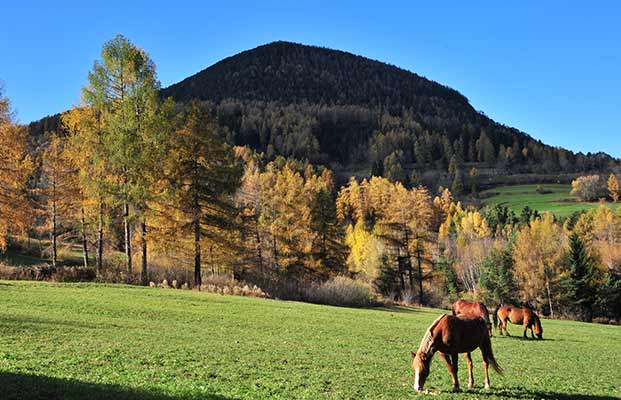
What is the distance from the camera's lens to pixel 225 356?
13078mm

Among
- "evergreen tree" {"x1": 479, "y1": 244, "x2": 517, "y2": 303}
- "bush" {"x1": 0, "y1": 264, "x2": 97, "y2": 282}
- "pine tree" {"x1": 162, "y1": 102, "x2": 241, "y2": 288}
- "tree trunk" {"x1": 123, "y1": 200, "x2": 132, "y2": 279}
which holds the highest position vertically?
"pine tree" {"x1": 162, "y1": 102, "x2": 241, "y2": 288}

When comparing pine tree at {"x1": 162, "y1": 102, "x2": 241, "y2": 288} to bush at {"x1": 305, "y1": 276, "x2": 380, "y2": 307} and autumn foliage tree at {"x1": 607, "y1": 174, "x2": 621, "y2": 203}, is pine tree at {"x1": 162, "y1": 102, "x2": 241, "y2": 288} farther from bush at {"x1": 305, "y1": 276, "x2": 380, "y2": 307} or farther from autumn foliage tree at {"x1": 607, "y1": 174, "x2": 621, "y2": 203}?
autumn foliage tree at {"x1": 607, "y1": 174, "x2": 621, "y2": 203}

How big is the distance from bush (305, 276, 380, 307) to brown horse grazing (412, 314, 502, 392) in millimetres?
27779

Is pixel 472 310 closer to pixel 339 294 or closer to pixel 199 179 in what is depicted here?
pixel 339 294

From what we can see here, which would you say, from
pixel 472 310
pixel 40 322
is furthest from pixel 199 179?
pixel 472 310

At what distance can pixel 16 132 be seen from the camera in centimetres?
3612

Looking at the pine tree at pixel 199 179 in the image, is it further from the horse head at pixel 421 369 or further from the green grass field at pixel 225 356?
the horse head at pixel 421 369

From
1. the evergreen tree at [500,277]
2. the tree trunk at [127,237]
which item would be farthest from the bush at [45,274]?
the evergreen tree at [500,277]

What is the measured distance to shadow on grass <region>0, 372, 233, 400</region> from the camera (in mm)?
7730

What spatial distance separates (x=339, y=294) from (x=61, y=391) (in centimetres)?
3140

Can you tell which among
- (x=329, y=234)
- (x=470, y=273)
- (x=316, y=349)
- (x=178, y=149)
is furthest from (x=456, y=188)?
(x=316, y=349)

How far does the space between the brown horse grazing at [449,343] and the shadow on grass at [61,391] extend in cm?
402

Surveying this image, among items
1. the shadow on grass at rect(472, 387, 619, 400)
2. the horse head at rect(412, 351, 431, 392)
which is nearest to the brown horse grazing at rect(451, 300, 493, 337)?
the shadow on grass at rect(472, 387, 619, 400)

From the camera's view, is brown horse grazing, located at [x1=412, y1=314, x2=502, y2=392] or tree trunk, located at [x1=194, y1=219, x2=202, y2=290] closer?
brown horse grazing, located at [x1=412, y1=314, x2=502, y2=392]
